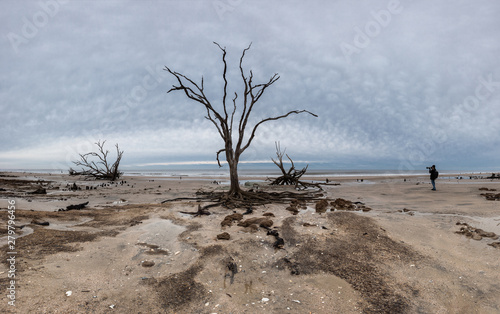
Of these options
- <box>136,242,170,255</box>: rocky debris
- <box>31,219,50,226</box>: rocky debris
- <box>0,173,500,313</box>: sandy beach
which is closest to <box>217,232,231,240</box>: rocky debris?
<box>0,173,500,313</box>: sandy beach

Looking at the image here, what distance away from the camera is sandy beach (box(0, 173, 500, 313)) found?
286 cm

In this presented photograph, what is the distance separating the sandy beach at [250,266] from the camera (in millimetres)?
2857

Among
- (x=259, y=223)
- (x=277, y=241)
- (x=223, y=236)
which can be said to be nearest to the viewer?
(x=277, y=241)

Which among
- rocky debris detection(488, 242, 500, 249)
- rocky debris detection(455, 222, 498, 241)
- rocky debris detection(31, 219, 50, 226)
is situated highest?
rocky debris detection(31, 219, 50, 226)

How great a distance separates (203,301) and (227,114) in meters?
6.59

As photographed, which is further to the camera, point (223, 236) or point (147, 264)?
point (223, 236)

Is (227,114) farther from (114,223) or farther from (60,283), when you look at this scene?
(60,283)

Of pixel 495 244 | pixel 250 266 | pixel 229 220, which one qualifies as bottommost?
pixel 250 266

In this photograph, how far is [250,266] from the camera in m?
3.77

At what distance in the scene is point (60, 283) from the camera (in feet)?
9.71

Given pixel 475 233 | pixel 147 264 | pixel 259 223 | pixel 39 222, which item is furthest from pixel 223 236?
pixel 475 233

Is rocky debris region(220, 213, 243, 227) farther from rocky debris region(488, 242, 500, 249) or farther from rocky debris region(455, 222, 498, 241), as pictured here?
rocky debris region(488, 242, 500, 249)

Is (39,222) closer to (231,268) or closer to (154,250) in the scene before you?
(154,250)

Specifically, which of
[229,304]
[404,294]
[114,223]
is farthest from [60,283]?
[404,294]
